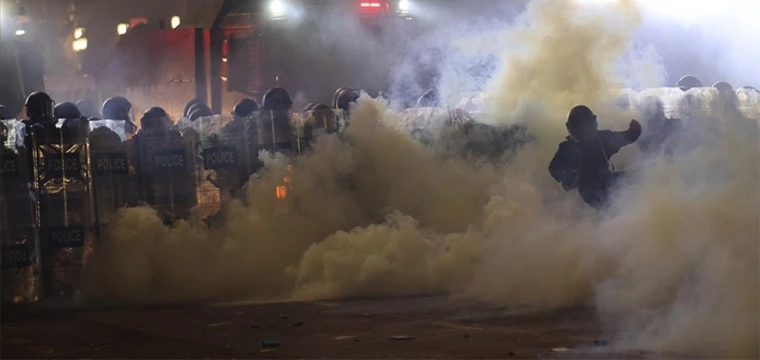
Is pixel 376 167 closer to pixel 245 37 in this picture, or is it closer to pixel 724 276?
pixel 724 276

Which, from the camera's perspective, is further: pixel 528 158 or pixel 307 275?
pixel 528 158

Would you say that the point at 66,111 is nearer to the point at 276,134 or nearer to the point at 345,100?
the point at 276,134

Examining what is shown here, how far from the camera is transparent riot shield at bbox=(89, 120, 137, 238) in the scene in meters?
15.3

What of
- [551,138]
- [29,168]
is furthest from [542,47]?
[29,168]

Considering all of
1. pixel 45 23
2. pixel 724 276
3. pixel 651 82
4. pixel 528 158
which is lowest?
pixel 724 276

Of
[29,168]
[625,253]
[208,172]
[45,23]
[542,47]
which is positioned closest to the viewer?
[625,253]

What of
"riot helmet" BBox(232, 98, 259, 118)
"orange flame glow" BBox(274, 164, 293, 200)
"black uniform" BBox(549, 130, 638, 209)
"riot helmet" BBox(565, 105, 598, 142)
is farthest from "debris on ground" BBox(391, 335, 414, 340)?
"riot helmet" BBox(232, 98, 259, 118)

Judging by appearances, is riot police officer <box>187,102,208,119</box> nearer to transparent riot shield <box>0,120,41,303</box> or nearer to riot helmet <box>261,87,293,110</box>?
riot helmet <box>261,87,293,110</box>

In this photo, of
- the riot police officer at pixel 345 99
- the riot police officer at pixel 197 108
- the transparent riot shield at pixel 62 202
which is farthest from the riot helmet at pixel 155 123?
the riot police officer at pixel 345 99

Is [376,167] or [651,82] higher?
[651,82]

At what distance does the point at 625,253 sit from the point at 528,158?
185 inches

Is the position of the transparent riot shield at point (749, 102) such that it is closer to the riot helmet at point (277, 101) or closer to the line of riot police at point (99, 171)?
the line of riot police at point (99, 171)

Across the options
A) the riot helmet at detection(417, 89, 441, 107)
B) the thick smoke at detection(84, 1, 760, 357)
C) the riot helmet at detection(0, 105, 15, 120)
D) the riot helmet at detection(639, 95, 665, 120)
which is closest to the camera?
the thick smoke at detection(84, 1, 760, 357)

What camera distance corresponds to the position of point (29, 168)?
14.8 meters
